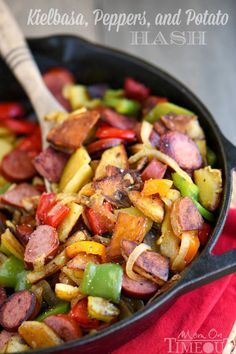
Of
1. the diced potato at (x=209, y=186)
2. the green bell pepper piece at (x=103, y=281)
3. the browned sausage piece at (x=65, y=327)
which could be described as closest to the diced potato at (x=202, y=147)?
the diced potato at (x=209, y=186)

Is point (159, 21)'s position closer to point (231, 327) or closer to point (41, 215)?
point (41, 215)

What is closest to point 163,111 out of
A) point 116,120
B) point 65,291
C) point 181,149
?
point 116,120

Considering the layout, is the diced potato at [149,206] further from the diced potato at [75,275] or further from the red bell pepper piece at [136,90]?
the red bell pepper piece at [136,90]

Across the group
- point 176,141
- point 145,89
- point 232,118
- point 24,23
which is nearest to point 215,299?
point 176,141

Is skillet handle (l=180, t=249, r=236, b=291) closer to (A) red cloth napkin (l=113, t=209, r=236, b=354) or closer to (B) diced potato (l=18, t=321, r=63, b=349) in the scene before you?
(A) red cloth napkin (l=113, t=209, r=236, b=354)

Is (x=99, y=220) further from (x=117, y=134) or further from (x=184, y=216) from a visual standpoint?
(x=117, y=134)

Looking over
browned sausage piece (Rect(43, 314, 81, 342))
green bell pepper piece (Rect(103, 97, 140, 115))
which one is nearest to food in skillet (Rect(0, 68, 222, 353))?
browned sausage piece (Rect(43, 314, 81, 342))
